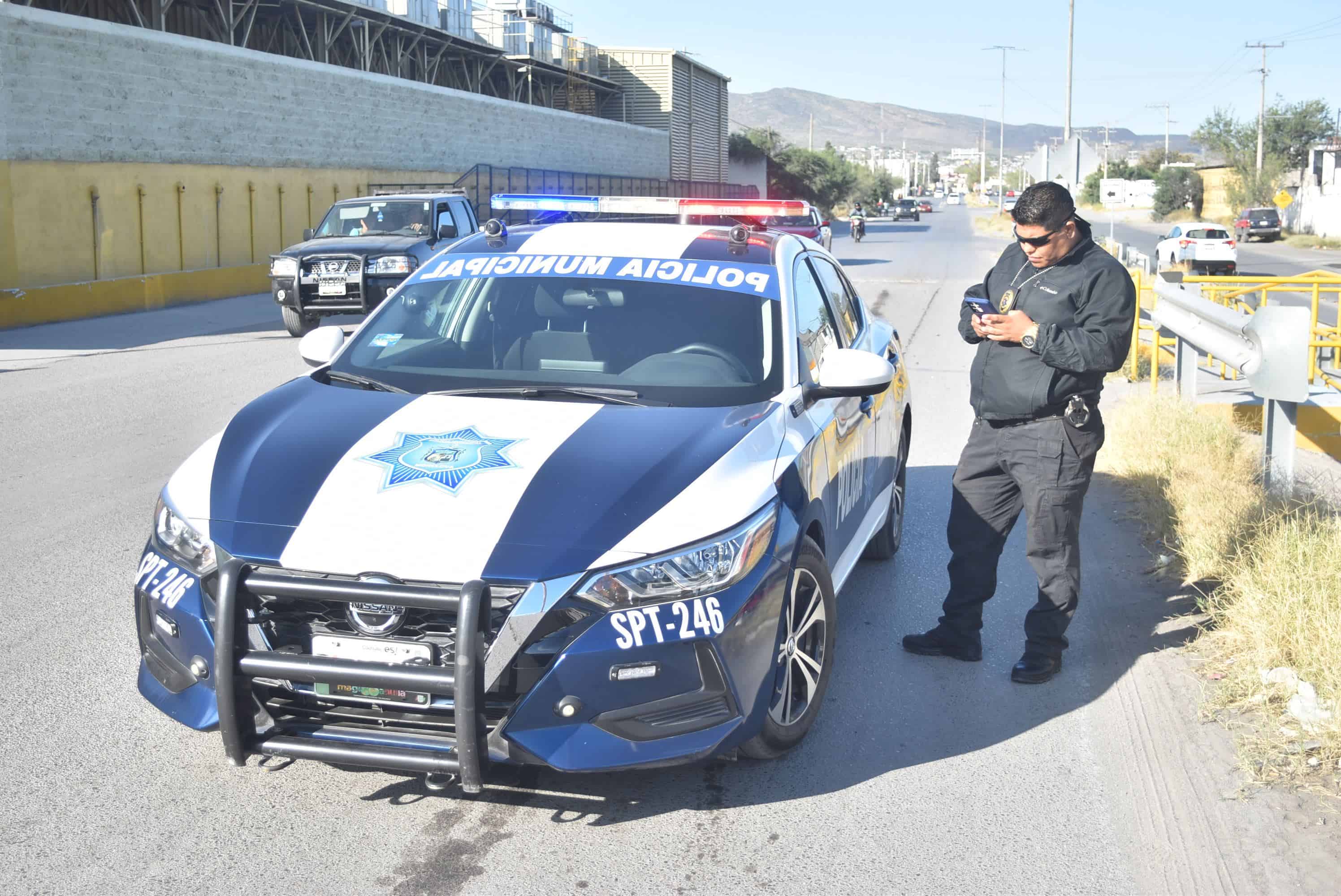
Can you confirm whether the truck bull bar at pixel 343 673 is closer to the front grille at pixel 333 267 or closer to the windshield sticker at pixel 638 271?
the windshield sticker at pixel 638 271

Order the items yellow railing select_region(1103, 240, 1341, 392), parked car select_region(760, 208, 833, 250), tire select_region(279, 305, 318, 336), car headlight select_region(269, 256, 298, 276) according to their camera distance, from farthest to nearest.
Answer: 1. parked car select_region(760, 208, 833, 250)
2. tire select_region(279, 305, 318, 336)
3. car headlight select_region(269, 256, 298, 276)
4. yellow railing select_region(1103, 240, 1341, 392)

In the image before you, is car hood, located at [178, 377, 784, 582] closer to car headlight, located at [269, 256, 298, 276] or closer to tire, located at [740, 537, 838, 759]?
tire, located at [740, 537, 838, 759]

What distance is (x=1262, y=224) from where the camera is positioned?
61.6 m

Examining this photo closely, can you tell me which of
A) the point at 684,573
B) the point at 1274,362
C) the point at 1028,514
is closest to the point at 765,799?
the point at 684,573

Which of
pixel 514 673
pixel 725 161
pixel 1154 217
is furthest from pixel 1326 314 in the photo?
pixel 1154 217

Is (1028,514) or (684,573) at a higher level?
(684,573)

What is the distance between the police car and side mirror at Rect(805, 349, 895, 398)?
1 cm

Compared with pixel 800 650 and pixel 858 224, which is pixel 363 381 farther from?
pixel 858 224

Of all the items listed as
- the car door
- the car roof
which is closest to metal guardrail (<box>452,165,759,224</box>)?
the car door

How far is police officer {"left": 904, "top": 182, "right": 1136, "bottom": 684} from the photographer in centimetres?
498

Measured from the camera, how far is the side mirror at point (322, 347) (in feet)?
17.2

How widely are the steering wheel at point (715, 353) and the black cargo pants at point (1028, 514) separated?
1.16m

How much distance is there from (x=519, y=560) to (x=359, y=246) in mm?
14065

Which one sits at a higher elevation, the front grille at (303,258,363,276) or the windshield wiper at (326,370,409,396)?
the front grille at (303,258,363,276)
